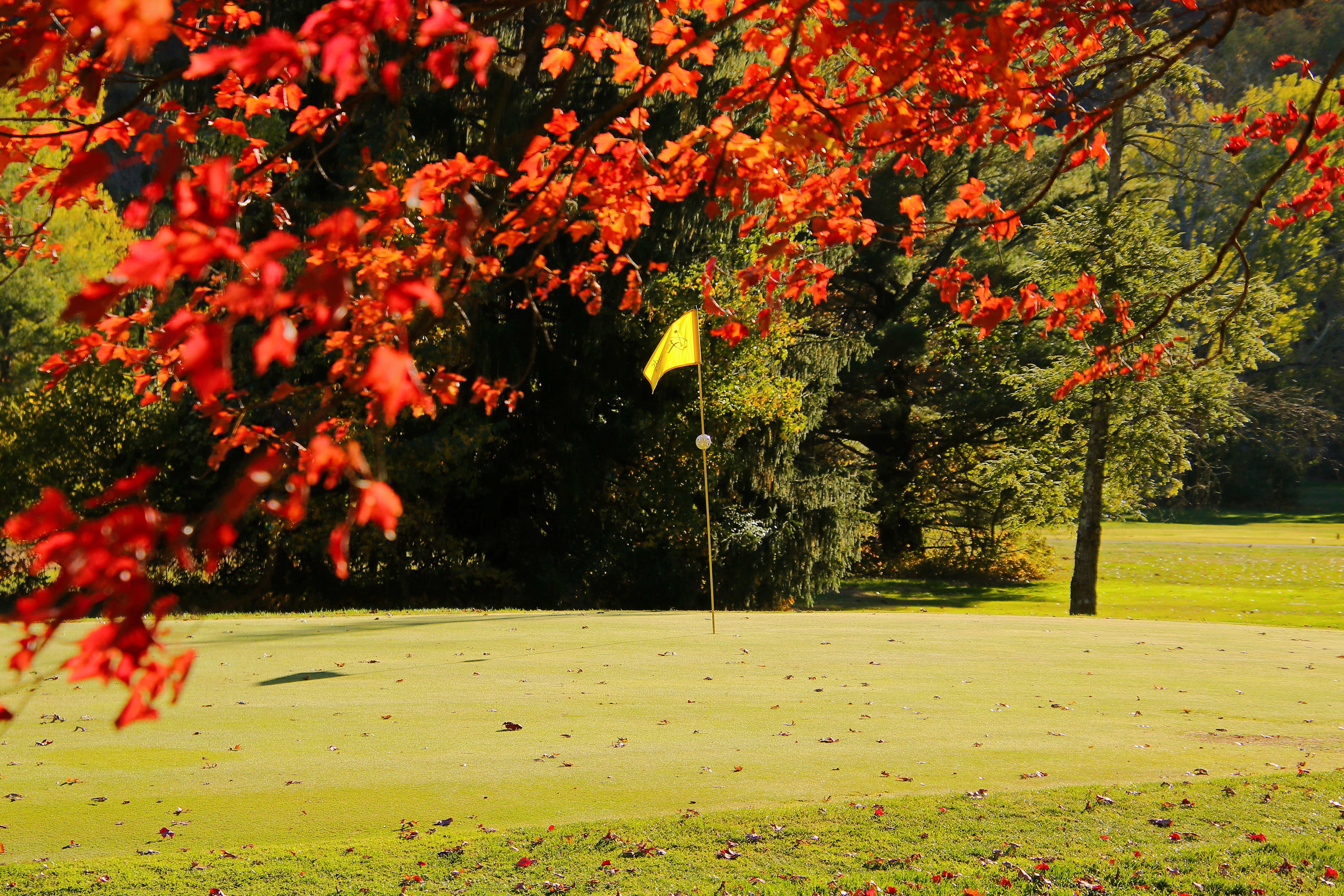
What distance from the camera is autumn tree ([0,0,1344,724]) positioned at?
4.57ft

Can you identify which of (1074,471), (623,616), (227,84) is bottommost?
(623,616)

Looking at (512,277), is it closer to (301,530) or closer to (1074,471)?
(301,530)

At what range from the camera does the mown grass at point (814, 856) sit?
330 cm

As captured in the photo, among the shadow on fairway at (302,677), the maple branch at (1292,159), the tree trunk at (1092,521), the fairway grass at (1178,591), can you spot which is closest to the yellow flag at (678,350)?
the shadow on fairway at (302,677)

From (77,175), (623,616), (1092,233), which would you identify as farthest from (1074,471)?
(77,175)

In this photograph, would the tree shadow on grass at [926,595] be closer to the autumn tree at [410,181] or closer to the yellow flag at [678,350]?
the yellow flag at [678,350]

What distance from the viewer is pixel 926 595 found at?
20969mm

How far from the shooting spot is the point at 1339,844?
3.80 meters

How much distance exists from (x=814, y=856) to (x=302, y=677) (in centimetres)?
394

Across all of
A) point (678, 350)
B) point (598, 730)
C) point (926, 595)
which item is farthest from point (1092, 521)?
point (598, 730)

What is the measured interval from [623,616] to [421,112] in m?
8.43

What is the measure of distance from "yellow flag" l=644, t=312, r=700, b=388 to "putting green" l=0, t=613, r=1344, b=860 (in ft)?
8.81

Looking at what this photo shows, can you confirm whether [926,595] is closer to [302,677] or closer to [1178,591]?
[1178,591]

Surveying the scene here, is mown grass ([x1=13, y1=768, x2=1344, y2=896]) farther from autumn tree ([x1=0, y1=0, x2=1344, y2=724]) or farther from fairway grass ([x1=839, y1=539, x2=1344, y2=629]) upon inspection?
fairway grass ([x1=839, y1=539, x2=1344, y2=629])
